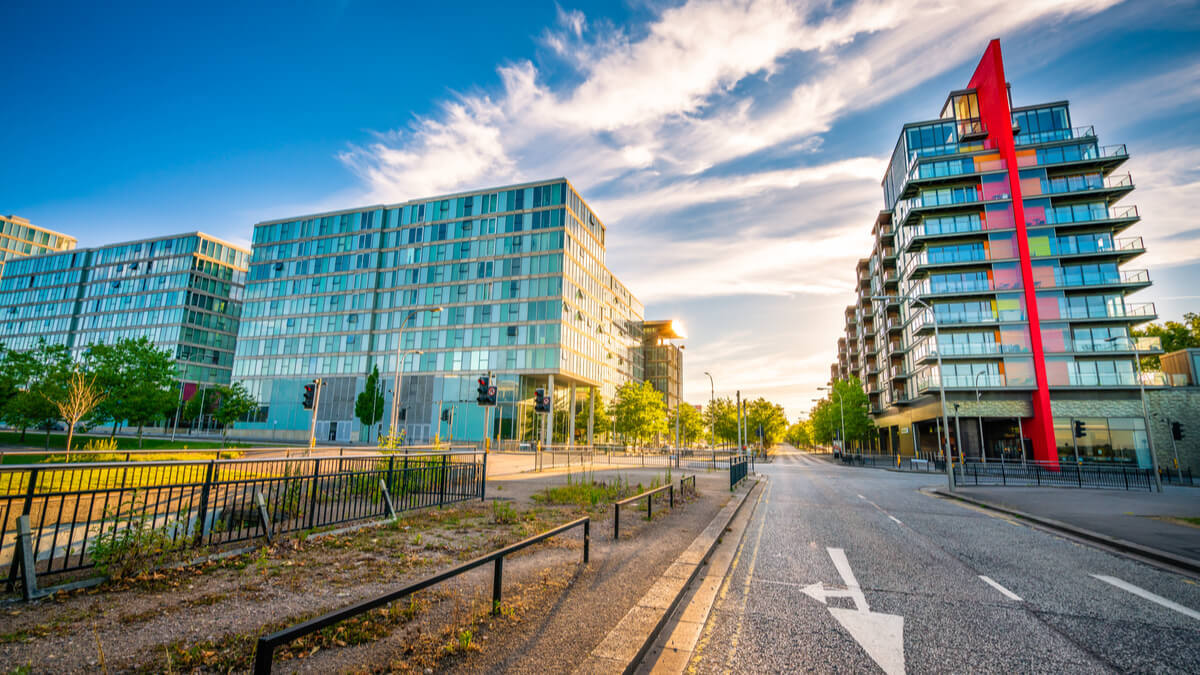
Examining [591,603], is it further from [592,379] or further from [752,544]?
[592,379]

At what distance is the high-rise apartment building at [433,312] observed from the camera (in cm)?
5675

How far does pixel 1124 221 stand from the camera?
44.7m

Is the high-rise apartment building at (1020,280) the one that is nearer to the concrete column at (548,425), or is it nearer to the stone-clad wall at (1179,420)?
the stone-clad wall at (1179,420)

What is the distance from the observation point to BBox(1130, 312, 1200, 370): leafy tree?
53344 mm

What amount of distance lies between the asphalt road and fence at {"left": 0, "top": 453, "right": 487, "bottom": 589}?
6.84 metres

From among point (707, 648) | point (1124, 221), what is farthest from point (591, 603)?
point (1124, 221)

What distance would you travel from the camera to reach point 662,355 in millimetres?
106750

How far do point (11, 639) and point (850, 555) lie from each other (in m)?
10.2

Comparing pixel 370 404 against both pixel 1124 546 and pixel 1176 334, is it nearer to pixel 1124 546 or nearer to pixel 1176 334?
pixel 1124 546

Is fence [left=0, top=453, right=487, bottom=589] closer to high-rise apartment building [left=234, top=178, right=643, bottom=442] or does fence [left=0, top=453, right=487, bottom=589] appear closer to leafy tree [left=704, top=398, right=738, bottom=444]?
high-rise apartment building [left=234, top=178, right=643, bottom=442]

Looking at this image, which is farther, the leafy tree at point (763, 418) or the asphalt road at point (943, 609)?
the leafy tree at point (763, 418)

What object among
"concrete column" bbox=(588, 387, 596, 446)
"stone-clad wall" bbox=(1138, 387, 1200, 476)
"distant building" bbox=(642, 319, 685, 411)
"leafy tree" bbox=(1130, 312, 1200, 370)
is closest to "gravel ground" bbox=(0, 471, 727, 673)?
"stone-clad wall" bbox=(1138, 387, 1200, 476)

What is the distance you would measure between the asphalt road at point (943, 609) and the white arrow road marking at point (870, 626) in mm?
17

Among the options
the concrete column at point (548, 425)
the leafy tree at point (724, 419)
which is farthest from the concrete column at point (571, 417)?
the leafy tree at point (724, 419)
